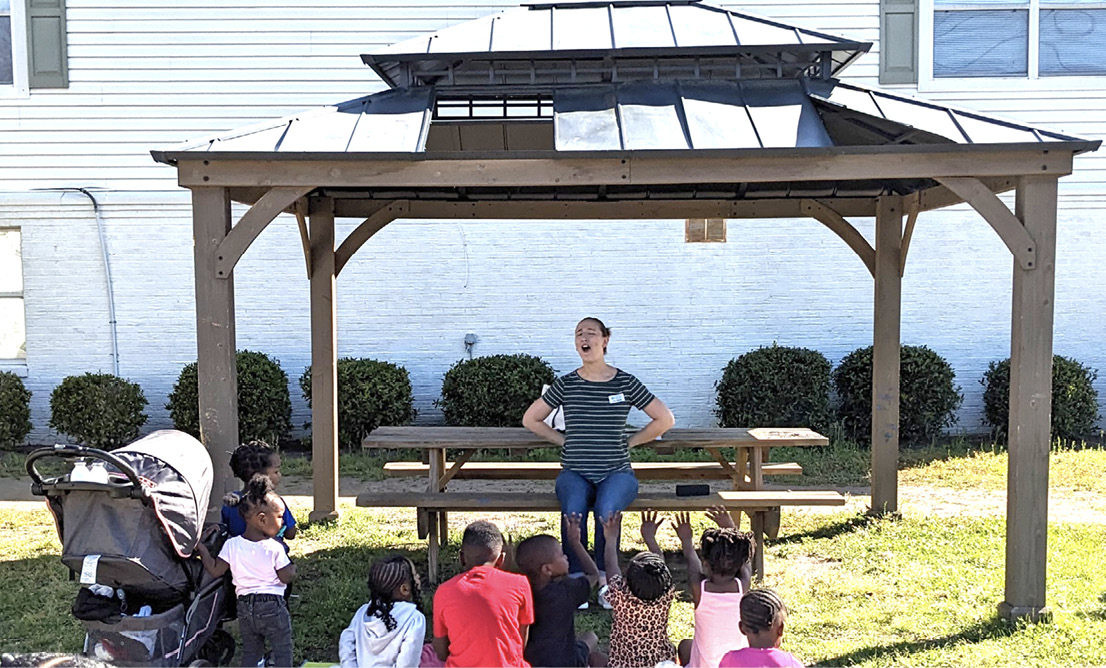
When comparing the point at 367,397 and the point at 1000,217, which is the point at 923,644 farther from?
the point at 367,397

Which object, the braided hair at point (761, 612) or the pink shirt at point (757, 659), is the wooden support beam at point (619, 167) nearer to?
the braided hair at point (761, 612)

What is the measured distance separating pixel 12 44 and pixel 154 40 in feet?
5.41

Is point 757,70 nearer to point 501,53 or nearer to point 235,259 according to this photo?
point 501,53

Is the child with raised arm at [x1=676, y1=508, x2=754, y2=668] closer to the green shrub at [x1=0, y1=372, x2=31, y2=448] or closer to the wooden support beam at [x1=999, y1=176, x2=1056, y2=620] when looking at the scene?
the wooden support beam at [x1=999, y1=176, x2=1056, y2=620]

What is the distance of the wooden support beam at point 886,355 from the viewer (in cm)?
761

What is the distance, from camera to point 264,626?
4527 millimetres

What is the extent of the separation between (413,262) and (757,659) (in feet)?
28.8

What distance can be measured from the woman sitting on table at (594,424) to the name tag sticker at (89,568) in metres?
2.49

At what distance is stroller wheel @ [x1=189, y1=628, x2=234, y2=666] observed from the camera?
4836 millimetres

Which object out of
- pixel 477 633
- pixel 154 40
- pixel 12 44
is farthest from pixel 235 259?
pixel 12 44

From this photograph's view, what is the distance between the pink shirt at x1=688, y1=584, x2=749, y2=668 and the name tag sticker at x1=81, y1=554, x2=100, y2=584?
2601 millimetres

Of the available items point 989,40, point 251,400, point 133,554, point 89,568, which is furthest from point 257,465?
point 989,40

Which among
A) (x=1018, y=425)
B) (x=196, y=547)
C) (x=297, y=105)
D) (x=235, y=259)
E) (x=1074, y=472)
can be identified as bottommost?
(x=1074, y=472)

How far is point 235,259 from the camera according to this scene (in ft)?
17.3
